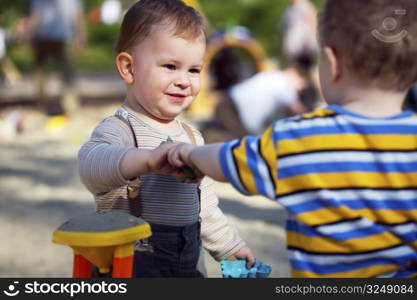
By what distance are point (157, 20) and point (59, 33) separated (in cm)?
607

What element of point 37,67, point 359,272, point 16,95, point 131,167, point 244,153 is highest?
point 244,153

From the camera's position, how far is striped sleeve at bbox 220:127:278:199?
1.56 meters

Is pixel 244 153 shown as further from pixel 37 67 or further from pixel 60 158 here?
pixel 37 67

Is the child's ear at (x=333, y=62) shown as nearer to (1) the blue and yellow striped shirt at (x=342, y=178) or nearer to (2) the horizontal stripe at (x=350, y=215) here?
(1) the blue and yellow striped shirt at (x=342, y=178)

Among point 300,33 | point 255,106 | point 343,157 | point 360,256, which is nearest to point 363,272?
point 360,256

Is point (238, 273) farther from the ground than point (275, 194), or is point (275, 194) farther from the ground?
point (275, 194)

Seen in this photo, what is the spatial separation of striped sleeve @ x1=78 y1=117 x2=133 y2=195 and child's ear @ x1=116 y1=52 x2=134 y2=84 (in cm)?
16

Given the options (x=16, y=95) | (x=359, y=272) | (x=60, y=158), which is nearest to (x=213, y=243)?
(x=359, y=272)

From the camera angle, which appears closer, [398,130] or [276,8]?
[398,130]

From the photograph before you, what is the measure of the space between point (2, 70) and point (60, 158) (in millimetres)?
6882

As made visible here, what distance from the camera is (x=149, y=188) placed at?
211 cm

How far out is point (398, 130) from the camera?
1.57 meters

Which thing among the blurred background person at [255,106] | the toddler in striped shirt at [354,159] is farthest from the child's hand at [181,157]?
the blurred background person at [255,106]

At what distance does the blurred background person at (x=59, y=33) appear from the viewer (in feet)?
26.0
